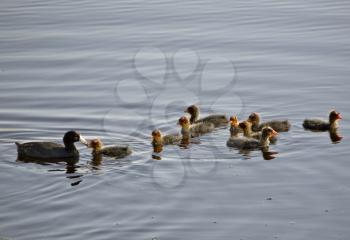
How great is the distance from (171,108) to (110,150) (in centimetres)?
273

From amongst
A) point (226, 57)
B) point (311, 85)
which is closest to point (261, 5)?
point (226, 57)

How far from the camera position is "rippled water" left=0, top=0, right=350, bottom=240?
11031 millimetres

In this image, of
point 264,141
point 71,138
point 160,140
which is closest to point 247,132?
point 264,141

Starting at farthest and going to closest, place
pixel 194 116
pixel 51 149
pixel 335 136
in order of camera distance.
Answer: pixel 194 116 < pixel 335 136 < pixel 51 149

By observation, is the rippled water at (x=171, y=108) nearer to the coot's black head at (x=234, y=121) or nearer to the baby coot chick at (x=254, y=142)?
the baby coot chick at (x=254, y=142)

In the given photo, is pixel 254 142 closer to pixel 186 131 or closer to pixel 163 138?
pixel 186 131

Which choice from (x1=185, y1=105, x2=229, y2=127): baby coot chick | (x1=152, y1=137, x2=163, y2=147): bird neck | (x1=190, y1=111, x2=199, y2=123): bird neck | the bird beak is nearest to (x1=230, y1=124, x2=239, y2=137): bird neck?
(x1=185, y1=105, x2=229, y2=127): baby coot chick

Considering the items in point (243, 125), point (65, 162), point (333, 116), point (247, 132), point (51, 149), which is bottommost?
point (65, 162)

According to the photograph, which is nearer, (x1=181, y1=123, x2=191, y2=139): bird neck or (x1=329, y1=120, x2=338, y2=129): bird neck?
(x1=329, y1=120, x2=338, y2=129): bird neck

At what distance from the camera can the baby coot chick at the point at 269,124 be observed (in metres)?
14.6

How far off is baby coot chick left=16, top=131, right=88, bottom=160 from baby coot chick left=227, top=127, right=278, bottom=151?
7.66ft

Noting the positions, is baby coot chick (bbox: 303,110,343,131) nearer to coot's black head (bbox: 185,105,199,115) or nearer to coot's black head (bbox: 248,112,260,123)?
coot's black head (bbox: 248,112,260,123)

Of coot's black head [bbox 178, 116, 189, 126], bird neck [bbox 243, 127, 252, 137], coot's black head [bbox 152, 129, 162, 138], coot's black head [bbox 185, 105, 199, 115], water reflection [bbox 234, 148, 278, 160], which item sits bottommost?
water reflection [bbox 234, 148, 278, 160]

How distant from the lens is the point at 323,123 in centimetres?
1457
